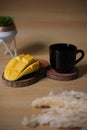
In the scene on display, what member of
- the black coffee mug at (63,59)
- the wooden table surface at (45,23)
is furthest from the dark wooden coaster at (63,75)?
the wooden table surface at (45,23)

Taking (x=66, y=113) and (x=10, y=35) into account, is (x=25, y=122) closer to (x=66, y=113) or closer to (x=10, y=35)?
(x=66, y=113)

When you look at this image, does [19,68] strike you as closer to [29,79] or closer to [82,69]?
[29,79]

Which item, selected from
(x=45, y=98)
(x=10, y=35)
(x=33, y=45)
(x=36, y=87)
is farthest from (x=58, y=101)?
(x=33, y=45)

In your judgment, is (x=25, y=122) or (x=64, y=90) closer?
(x=25, y=122)

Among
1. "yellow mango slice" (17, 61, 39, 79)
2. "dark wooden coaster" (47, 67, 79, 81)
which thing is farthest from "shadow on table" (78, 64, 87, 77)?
"yellow mango slice" (17, 61, 39, 79)

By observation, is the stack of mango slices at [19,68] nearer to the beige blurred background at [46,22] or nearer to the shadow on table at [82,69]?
the shadow on table at [82,69]

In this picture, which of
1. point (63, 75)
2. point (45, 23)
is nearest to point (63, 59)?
point (63, 75)
